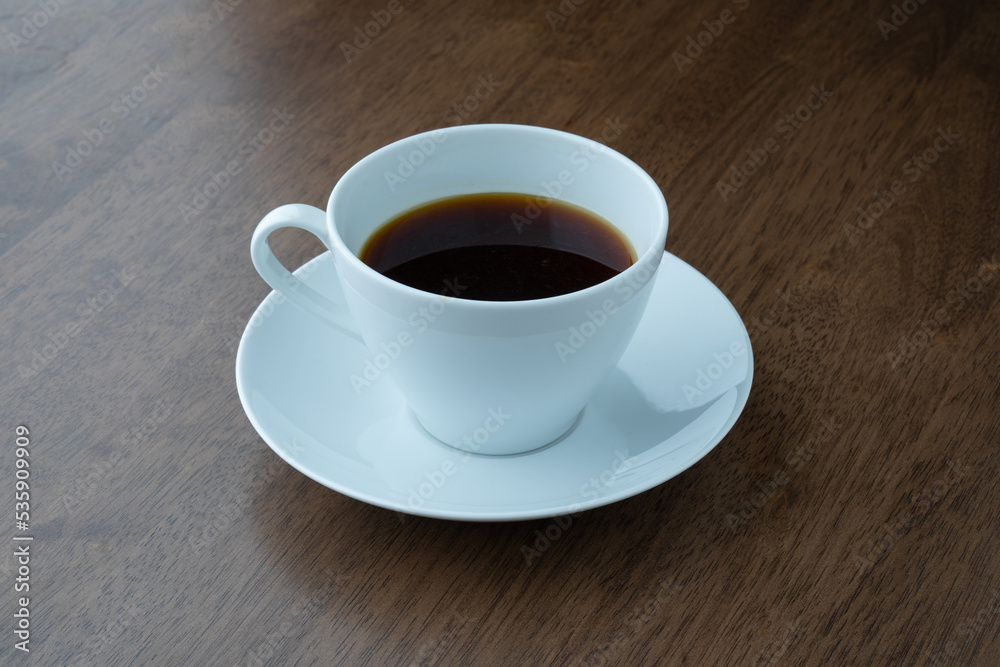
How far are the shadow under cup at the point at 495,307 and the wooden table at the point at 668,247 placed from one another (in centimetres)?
9

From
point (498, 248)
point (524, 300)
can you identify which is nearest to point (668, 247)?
point (498, 248)

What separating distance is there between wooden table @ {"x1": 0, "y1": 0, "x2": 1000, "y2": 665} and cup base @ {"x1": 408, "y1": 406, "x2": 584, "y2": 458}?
2.6 inches

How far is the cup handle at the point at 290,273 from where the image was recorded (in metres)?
0.71

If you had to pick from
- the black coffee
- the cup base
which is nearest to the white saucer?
the cup base

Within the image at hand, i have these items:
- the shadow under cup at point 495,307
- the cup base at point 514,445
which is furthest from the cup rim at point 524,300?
the cup base at point 514,445

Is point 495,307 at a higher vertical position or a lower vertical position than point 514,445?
higher

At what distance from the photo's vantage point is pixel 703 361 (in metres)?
0.80

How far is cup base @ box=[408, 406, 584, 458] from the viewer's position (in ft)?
2.39

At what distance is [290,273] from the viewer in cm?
75

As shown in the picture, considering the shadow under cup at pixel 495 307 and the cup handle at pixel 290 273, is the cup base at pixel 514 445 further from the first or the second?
the cup handle at pixel 290 273

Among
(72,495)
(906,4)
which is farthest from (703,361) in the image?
(906,4)

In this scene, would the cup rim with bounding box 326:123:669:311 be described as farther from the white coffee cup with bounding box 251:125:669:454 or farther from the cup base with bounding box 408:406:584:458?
the cup base with bounding box 408:406:584:458

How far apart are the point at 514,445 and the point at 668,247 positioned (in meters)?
0.38

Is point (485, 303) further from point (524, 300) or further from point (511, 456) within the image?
point (511, 456)
